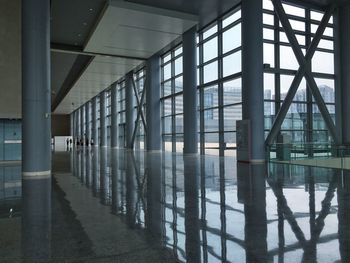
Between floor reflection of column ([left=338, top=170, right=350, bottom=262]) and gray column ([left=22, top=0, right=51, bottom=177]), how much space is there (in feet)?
31.9

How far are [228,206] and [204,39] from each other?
20.3 metres

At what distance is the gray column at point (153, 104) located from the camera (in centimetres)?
3039

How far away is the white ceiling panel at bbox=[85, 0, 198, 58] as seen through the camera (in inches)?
731

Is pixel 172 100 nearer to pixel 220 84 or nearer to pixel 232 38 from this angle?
pixel 220 84

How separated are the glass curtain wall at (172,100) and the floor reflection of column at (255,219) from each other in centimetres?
1954

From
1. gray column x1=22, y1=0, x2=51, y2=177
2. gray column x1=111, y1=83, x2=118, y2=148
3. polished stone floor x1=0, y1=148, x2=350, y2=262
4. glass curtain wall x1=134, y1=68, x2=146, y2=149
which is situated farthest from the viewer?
gray column x1=111, y1=83, x2=118, y2=148

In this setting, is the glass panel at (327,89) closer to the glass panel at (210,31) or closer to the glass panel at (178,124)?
the glass panel at (210,31)

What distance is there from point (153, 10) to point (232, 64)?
6.34m

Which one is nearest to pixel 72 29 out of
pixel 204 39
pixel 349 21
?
pixel 204 39

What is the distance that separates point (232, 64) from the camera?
2206 cm

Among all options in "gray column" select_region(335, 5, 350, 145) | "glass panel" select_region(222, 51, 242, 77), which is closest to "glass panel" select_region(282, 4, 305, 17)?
"gray column" select_region(335, 5, 350, 145)

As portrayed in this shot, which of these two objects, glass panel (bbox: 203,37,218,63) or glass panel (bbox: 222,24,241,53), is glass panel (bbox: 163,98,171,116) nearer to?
glass panel (bbox: 203,37,218,63)

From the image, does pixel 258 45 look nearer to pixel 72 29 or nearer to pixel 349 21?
pixel 349 21

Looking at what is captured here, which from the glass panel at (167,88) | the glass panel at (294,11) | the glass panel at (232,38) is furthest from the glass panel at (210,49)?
the glass panel at (167,88)
